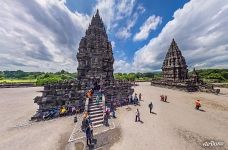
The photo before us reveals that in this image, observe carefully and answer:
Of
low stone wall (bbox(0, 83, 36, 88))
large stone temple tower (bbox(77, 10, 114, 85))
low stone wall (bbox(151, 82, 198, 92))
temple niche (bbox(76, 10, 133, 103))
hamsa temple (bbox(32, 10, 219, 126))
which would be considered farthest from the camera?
low stone wall (bbox(0, 83, 36, 88))

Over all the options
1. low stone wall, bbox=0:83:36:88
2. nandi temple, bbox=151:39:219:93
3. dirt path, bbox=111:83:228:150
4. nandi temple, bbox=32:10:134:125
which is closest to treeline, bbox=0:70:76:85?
low stone wall, bbox=0:83:36:88

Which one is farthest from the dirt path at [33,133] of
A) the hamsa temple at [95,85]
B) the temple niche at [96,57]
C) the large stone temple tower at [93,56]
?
the large stone temple tower at [93,56]

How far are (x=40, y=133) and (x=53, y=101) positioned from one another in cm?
625

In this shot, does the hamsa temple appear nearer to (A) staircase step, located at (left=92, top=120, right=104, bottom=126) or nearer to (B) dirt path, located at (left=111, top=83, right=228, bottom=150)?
(A) staircase step, located at (left=92, top=120, right=104, bottom=126)

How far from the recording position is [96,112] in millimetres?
15336

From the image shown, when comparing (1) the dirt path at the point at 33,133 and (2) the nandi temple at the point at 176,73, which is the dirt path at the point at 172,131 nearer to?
(1) the dirt path at the point at 33,133

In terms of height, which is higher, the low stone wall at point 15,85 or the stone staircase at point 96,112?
the low stone wall at point 15,85

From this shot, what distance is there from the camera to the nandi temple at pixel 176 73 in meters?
35.8

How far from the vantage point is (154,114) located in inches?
643

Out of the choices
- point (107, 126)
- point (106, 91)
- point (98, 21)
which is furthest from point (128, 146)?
point (98, 21)

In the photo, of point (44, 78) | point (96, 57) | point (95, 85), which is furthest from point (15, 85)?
point (95, 85)

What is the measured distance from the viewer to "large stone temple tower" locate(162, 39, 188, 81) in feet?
136

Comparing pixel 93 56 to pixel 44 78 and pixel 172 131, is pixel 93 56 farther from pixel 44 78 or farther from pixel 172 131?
pixel 44 78

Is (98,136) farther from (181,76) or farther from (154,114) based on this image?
(181,76)
